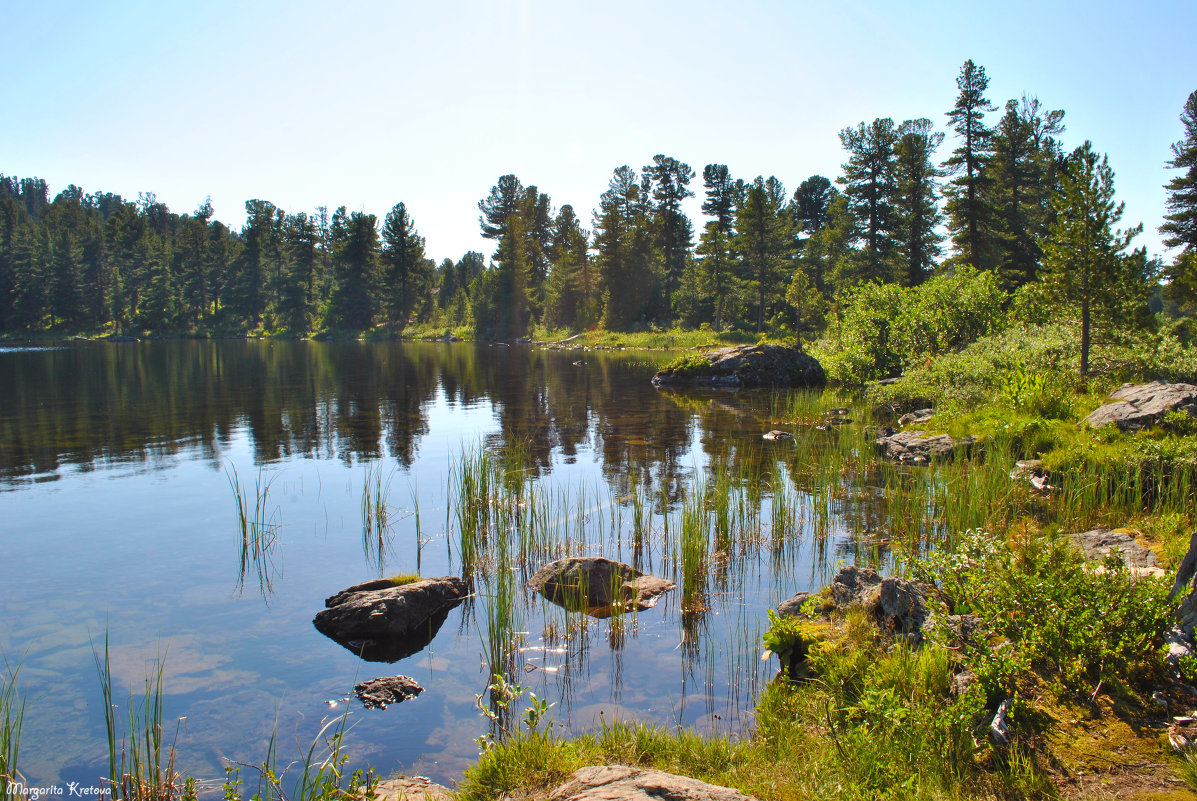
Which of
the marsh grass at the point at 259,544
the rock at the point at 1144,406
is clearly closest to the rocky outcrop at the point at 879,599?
the marsh grass at the point at 259,544

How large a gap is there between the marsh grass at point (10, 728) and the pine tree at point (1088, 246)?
18.7 meters

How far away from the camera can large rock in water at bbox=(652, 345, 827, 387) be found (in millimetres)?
32406

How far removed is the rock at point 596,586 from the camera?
7809mm

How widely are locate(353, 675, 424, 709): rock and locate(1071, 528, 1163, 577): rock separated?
626 cm

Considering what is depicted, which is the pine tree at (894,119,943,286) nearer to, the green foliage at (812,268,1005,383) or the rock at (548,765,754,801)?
the green foliage at (812,268,1005,383)

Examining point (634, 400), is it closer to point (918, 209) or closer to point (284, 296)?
point (918, 209)

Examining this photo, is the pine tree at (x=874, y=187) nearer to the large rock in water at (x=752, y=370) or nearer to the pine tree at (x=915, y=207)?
the pine tree at (x=915, y=207)

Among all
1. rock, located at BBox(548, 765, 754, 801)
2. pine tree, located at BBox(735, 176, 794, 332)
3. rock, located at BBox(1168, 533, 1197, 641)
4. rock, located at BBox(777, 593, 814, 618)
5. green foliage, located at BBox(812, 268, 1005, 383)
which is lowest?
rock, located at BBox(777, 593, 814, 618)

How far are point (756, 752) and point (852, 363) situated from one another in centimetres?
2614

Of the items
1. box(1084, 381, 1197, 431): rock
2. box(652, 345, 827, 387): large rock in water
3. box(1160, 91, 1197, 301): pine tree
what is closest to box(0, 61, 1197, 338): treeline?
box(1160, 91, 1197, 301): pine tree

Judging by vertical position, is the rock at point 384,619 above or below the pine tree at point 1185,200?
below

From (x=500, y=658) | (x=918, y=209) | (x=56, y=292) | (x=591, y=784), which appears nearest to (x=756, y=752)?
(x=591, y=784)

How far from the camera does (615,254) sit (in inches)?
2936

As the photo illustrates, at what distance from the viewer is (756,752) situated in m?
4.84
